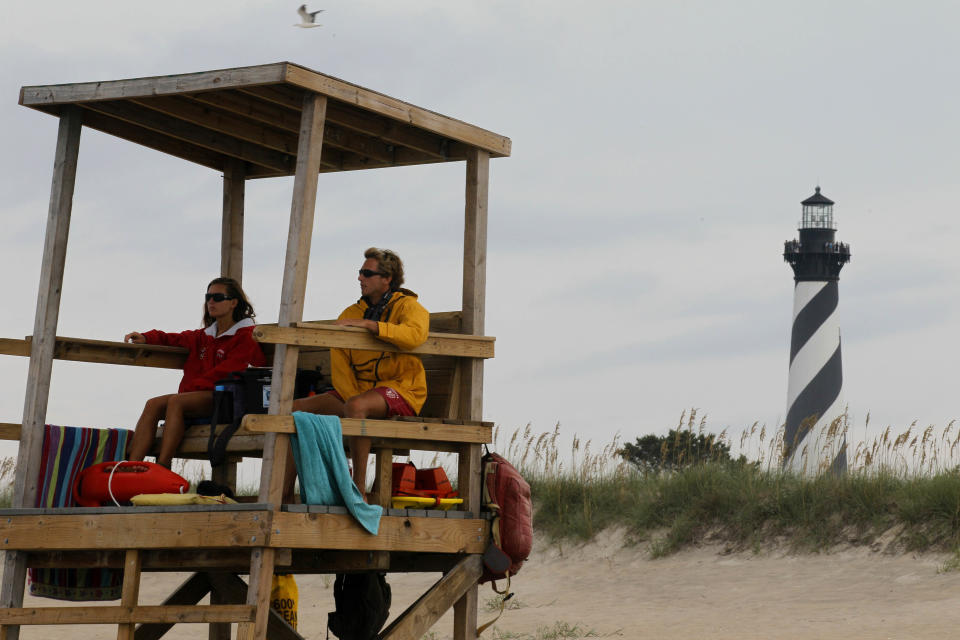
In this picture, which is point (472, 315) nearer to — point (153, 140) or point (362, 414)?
point (362, 414)

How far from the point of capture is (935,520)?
40.1 feet

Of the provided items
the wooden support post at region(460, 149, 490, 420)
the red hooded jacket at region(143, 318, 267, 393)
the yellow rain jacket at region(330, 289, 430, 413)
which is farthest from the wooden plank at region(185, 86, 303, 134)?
the yellow rain jacket at region(330, 289, 430, 413)

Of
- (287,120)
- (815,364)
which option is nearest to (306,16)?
(287,120)

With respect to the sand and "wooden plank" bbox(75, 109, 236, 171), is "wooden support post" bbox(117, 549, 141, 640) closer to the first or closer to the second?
"wooden plank" bbox(75, 109, 236, 171)

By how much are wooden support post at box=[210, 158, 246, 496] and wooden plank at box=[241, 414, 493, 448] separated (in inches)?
90.6

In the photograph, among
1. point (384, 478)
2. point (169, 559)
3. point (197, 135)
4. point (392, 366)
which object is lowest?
point (169, 559)

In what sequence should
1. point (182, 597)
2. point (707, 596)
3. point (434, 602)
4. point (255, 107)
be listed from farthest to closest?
point (707, 596) → point (182, 597) → point (255, 107) → point (434, 602)

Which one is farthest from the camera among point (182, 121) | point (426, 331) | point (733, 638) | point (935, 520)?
point (935, 520)

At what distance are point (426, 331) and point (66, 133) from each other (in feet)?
8.40

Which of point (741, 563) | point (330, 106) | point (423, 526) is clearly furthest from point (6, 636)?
point (741, 563)

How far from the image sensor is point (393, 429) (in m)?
7.20

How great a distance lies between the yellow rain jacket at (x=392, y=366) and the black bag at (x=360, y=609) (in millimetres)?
1814

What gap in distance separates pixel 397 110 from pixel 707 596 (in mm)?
6500

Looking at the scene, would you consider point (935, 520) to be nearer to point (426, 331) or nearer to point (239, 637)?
point (426, 331)
